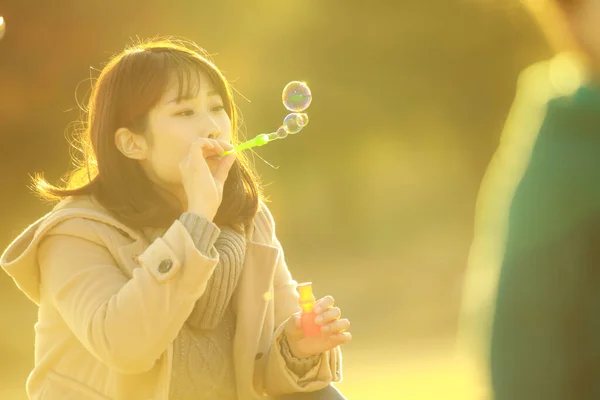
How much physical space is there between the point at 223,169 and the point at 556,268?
166 centimetres

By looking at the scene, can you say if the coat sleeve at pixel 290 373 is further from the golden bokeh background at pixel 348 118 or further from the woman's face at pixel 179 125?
the golden bokeh background at pixel 348 118

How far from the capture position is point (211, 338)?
2271 millimetres

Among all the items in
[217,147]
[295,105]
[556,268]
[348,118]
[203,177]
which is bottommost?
[556,268]

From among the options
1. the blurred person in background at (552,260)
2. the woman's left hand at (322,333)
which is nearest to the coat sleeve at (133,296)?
the woman's left hand at (322,333)

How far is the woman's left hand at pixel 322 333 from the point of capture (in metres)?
2.19

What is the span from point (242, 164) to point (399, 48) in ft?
26.0

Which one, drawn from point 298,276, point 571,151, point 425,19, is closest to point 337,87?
point 425,19

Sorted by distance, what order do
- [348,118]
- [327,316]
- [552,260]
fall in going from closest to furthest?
1. [552,260]
2. [327,316]
3. [348,118]

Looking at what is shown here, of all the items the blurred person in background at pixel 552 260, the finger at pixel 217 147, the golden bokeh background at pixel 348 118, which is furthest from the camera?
the golden bokeh background at pixel 348 118

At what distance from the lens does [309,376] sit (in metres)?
2.24

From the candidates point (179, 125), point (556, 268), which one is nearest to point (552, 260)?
point (556, 268)

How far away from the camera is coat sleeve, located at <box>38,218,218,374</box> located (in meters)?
2.06

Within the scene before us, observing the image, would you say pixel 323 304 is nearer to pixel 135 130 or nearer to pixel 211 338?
pixel 211 338

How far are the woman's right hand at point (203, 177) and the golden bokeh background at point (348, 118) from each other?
4652 mm
